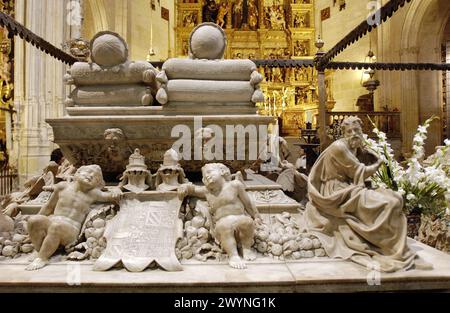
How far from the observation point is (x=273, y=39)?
58.3 ft

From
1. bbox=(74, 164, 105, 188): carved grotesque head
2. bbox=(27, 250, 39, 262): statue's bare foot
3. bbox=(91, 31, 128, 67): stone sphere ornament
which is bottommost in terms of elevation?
bbox=(27, 250, 39, 262): statue's bare foot

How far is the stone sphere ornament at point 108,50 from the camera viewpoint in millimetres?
4023

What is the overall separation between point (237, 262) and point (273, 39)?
16.3 meters

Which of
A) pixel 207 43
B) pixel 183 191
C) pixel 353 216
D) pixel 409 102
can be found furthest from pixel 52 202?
pixel 409 102

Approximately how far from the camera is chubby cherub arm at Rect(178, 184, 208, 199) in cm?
353

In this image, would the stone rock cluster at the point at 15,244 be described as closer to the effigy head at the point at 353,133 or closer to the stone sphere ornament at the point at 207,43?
the stone sphere ornament at the point at 207,43

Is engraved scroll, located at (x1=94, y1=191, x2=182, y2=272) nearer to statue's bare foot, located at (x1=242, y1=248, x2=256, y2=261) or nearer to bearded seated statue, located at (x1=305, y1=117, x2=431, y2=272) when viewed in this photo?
statue's bare foot, located at (x1=242, y1=248, x2=256, y2=261)

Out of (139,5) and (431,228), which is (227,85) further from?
(139,5)

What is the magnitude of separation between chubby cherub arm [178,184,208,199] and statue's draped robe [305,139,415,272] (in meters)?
1.01

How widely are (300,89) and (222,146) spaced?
13462 mm

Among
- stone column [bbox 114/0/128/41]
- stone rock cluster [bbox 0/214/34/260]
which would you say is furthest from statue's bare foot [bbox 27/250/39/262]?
stone column [bbox 114/0/128/41]

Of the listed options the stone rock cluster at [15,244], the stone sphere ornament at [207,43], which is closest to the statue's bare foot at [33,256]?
the stone rock cluster at [15,244]

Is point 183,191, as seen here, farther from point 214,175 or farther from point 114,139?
point 114,139

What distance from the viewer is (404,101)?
12609mm
